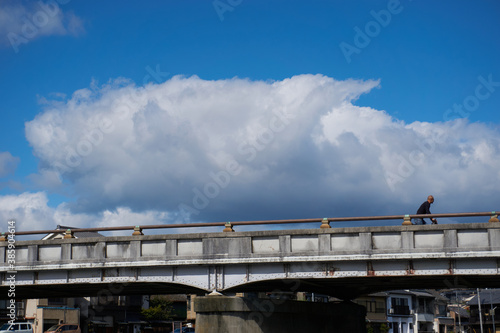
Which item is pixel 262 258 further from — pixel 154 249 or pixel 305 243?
pixel 154 249

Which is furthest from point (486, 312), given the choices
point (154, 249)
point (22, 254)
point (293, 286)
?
point (22, 254)

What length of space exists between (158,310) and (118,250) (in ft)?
179

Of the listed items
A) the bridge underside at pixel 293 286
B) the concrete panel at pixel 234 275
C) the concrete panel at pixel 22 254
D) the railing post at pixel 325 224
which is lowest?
the bridge underside at pixel 293 286

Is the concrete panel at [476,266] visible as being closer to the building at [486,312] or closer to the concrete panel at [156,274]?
the concrete panel at [156,274]

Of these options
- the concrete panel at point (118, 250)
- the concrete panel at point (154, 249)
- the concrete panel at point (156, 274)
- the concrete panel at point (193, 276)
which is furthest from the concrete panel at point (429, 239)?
the concrete panel at point (118, 250)

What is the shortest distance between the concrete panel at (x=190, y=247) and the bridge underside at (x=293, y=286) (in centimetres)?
172

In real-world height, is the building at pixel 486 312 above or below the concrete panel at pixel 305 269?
below

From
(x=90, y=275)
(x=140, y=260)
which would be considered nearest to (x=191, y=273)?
(x=140, y=260)

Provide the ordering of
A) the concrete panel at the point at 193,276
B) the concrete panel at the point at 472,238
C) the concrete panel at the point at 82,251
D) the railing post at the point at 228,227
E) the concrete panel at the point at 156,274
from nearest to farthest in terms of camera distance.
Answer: the concrete panel at the point at 472,238
the concrete panel at the point at 193,276
the railing post at the point at 228,227
the concrete panel at the point at 156,274
the concrete panel at the point at 82,251

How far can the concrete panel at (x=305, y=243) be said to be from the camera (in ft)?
80.3

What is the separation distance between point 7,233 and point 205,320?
35.7 ft

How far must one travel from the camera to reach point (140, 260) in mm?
25797

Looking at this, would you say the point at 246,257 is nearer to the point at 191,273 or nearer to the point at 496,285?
the point at 191,273

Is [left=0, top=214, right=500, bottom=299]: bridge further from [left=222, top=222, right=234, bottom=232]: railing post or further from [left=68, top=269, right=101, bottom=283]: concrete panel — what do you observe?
[left=222, top=222, right=234, bottom=232]: railing post
